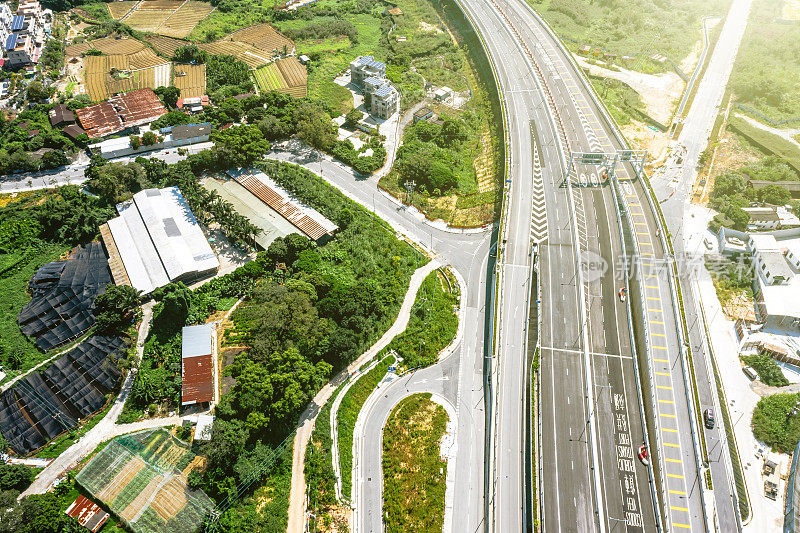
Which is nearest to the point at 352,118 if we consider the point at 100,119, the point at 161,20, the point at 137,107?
the point at 137,107

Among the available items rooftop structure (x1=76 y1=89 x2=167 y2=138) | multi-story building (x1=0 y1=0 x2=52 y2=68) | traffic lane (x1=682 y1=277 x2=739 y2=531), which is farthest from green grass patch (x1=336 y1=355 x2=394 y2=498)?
multi-story building (x1=0 y1=0 x2=52 y2=68)

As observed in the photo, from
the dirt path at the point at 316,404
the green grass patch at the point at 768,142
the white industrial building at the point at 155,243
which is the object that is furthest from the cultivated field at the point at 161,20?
the green grass patch at the point at 768,142

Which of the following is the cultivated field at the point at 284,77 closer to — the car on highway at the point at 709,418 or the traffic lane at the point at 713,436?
the traffic lane at the point at 713,436

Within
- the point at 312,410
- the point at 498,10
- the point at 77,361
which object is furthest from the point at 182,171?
the point at 498,10

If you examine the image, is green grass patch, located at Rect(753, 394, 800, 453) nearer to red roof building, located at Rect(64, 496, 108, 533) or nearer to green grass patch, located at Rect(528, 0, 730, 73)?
red roof building, located at Rect(64, 496, 108, 533)

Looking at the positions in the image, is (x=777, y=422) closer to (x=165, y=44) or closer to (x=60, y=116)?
(x=60, y=116)
